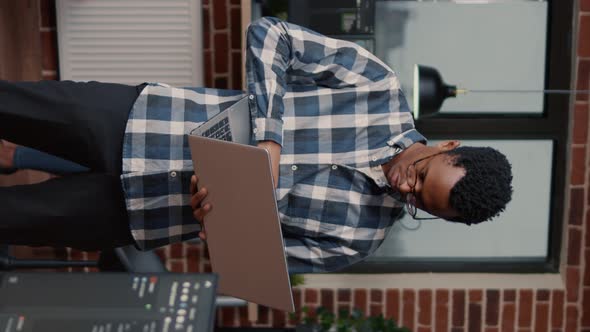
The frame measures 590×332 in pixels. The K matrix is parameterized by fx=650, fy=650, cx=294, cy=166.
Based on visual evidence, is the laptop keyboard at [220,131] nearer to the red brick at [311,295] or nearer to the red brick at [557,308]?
the red brick at [311,295]

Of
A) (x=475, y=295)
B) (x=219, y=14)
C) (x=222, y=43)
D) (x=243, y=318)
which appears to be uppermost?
(x=219, y=14)

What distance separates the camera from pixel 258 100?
1.34m

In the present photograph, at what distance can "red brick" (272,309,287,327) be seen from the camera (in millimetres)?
2754

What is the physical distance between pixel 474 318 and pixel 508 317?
0.47ft

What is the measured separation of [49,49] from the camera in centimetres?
264

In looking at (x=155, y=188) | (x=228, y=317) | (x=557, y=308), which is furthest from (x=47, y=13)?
(x=557, y=308)

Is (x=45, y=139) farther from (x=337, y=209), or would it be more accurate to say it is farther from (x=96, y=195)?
(x=337, y=209)

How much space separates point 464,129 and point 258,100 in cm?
155

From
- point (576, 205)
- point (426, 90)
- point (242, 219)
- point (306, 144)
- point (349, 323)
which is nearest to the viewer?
point (242, 219)

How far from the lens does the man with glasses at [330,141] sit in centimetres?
137

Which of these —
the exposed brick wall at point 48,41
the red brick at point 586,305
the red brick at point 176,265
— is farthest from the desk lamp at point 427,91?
the exposed brick wall at point 48,41

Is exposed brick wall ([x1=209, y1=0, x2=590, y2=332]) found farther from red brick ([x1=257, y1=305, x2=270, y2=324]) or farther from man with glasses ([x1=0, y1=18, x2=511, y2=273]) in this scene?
man with glasses ([x1=0, y1=18, x2=511, y2=273])

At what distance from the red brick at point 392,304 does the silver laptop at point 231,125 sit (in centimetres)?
152

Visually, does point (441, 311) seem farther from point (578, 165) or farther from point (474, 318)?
point (578, 165)
